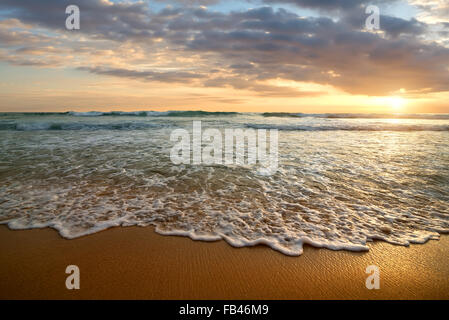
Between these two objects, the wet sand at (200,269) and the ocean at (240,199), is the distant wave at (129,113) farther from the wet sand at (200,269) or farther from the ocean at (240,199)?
the wet sand at (200,269)

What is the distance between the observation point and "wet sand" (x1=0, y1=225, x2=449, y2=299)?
2238mm

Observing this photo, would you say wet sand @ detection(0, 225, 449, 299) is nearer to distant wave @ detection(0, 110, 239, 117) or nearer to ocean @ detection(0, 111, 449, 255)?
ocean @ detection(0, 111, 449, 255)

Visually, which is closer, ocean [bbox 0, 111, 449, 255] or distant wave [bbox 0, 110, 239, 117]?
ocean [bbox 0, 111, 449, 255]

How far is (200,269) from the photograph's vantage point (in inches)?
99.8

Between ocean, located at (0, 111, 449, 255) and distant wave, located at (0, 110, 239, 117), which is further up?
distant wave, located at (0, 110, 239, 117)

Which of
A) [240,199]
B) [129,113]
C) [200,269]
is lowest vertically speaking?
[200,269]

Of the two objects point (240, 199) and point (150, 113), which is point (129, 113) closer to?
point (150, 113)

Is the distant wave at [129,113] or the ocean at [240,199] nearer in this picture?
the ocean at [240,199]

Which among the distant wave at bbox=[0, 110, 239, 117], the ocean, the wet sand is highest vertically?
the distant wave at bbox=[0, 110, 239, 117]

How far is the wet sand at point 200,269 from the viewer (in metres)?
2.24

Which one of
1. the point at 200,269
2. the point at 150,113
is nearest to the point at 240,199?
the point at 200,269

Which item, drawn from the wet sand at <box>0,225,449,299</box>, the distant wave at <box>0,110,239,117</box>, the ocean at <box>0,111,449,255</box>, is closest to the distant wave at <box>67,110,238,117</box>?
the distant wave at <box>0,110,239,117</box>

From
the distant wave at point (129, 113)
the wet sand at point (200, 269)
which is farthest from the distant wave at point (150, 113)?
the wet sand at point (200, 269)

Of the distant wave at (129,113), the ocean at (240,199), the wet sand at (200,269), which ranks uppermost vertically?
the distant wave at (129,113)
